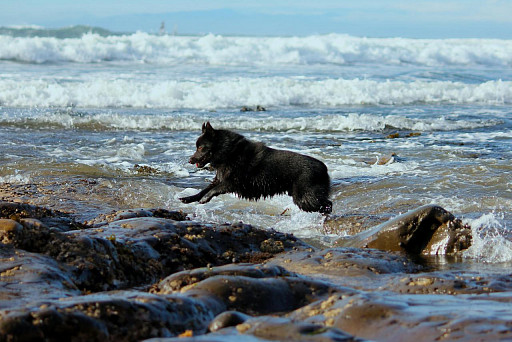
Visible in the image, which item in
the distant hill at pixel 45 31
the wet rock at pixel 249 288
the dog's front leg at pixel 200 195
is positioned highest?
the distant hill at pixel 45 31

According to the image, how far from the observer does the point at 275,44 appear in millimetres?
40656

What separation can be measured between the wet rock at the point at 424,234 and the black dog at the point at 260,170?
66.6 inches

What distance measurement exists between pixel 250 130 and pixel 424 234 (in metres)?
10.7

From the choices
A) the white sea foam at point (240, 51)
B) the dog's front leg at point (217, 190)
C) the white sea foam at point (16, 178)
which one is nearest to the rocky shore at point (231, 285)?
the dog's front leg at point (217, 190)

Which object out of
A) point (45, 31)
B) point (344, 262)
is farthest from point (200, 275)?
point (45, 31)

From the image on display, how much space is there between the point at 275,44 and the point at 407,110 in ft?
67.9

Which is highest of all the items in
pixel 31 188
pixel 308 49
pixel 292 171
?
pixel 308 49

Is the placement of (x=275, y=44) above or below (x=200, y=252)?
above

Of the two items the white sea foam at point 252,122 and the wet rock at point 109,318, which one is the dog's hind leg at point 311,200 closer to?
the wet rock at point 109,318

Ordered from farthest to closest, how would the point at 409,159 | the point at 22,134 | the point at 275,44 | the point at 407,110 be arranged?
the point at 275,44
the point at 407,110
the point at 22,134
the point at 409,159

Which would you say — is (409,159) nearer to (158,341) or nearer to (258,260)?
(258,260)

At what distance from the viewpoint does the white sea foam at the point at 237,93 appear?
71.8 feet

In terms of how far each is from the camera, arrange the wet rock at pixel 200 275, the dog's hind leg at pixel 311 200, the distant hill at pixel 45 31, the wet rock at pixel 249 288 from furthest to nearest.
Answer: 1. the distant hill at pixel 45 31
2. the dog's hind leg at pixel 311 200
3. the wet rock at pixel 200 275
4. the wet rock at pixel 249 288

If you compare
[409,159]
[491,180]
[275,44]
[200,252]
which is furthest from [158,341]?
[275,44]
